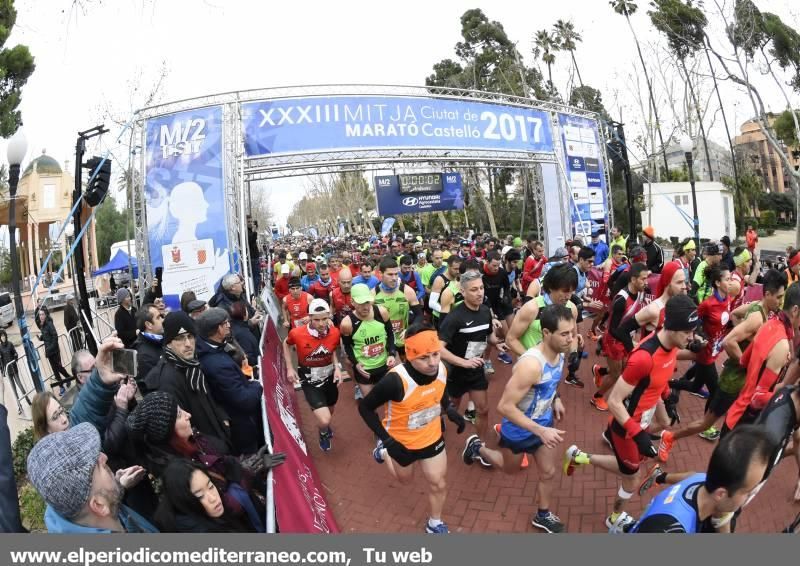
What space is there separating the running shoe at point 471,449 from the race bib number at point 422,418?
89 centimetres

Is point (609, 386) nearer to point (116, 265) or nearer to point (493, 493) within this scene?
point (493, 493)

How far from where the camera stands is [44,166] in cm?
3152

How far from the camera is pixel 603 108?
35531 mm

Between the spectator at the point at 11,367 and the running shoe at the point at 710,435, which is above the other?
the spectator at the point at 11,367

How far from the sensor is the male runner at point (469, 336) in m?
4.47

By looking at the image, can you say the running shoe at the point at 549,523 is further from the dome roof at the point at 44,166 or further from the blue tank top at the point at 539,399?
the dome roof at the point at 44,166

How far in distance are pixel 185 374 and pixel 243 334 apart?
1.98 meters

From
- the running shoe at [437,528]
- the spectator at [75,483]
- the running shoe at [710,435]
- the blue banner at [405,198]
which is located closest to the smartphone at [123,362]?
the spectator at [75,483]

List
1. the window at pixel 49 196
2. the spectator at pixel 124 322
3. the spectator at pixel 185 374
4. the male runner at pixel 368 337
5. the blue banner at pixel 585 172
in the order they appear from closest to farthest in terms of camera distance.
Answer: the spectator at pixel 185 374 < the male runner at pixel 368 337 < the spectator at pixel 124 322 < the blue banner at pixel 585 172 < the window at pixel 49 196

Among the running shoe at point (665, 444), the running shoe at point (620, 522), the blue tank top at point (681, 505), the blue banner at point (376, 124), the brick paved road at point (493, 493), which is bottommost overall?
the brick paved road at point (493, 493)

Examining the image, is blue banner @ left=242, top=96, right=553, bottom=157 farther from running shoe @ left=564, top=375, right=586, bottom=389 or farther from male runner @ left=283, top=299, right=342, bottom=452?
running shoe @ left=564, top=375, right=586, bottom=389

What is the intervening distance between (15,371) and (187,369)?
685 cm

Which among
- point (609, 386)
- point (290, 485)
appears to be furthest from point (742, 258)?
point (290, 485)

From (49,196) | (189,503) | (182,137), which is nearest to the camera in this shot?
(189,503)
